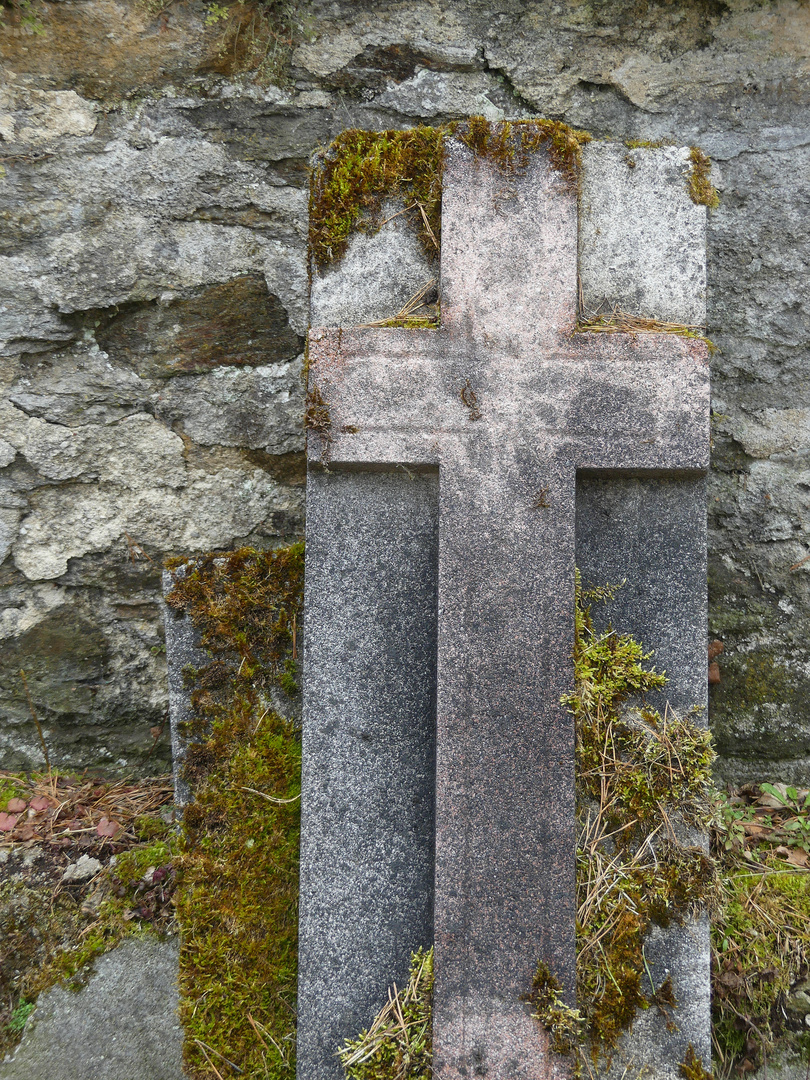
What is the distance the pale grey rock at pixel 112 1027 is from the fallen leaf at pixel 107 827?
40cm

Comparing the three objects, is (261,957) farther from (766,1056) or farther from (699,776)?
(766,1056)

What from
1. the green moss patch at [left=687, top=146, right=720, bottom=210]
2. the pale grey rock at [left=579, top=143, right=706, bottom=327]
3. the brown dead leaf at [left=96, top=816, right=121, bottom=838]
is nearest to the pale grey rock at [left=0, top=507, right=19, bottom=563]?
the brown dead leaf at [left=96, top=816, right=121, bottom=838]

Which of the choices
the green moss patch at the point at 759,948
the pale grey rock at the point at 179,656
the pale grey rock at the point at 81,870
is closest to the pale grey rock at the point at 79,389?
the pale grey rock at the point at 179,656

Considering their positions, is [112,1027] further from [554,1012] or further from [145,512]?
[145,512]

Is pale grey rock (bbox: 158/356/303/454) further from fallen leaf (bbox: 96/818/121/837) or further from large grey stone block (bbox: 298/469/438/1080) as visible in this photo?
fallen leaf (bbox: 96/818/121/837)

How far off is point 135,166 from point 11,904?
2.52m

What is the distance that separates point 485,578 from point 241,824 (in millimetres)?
970

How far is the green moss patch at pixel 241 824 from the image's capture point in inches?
66.7

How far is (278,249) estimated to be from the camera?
7.94 feet

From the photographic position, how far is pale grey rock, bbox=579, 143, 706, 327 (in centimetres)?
165

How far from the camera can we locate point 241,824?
5.90 feet

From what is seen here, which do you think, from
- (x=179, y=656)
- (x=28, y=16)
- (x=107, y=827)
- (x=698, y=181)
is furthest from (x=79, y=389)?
(x=698, y=181)

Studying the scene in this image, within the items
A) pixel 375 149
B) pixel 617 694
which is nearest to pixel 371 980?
pixel 617 694

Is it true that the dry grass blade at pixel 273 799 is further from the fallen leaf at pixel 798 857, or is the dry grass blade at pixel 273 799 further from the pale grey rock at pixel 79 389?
the fallen leaf at pixel 798 857
